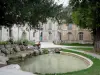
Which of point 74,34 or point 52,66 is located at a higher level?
point 74,34

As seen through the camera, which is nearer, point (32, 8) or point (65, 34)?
point (32, 8)

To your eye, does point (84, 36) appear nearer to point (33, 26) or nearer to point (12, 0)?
point (33, 26)

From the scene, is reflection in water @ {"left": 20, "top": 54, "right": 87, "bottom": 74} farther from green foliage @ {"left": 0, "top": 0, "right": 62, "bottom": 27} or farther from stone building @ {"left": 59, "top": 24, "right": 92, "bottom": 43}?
stone building @ {"left": 59, "top": 24, "right": 92, "bottom": 43}

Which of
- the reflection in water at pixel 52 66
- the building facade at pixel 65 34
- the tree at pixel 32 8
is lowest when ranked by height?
the reflection in water at pixel 52 66

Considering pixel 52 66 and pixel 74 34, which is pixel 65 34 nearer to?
pixel 74 34

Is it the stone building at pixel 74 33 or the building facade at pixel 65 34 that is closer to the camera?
the building facade at pixel 65 34

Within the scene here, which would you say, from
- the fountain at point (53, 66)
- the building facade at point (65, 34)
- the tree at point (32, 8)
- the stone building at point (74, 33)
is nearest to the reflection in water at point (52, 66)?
the fountain at point (53, 66)

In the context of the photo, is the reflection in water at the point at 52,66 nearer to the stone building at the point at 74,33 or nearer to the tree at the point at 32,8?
the tree at the point at 32,8

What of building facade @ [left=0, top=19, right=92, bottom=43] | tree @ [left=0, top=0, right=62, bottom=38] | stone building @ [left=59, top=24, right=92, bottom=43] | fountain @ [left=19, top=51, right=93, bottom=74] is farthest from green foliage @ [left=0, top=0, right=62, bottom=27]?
stone building @ [left=59, top=24, right=92, bottom=43]

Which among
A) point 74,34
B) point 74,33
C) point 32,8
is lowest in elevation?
point 74,34

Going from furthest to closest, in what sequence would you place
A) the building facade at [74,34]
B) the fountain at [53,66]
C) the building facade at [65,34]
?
1. the building facade at [74,34]
2. the building facade at [65,34]
3. the fountain at [53,66]

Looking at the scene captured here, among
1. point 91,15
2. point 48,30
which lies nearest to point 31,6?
point 91,15

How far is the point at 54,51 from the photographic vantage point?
25984 mm

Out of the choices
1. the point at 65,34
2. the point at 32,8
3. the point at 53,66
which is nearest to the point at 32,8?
the point at 32,8
